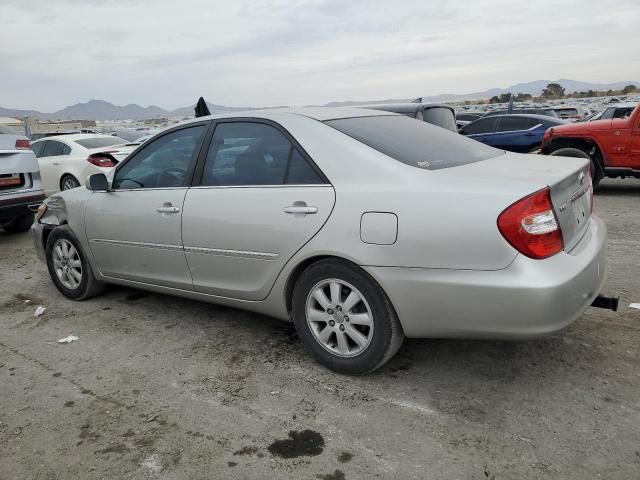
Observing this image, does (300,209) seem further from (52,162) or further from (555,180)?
(52,162)

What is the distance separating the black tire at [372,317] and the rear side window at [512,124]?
37.9ft

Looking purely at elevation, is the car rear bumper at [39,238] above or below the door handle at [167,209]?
below

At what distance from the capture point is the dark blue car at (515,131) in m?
13.0

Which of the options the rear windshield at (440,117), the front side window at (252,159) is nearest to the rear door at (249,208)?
the front side window at (252,159)

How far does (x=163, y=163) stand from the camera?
13.5 ft

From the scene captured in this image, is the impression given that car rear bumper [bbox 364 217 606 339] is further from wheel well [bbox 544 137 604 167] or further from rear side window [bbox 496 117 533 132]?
rear side window [bbox 496 117 533 132]

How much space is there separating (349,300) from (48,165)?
411 inches

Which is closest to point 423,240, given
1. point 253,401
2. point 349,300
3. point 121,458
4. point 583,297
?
point 349,300

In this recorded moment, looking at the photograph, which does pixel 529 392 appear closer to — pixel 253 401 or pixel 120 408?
pixel 253 401

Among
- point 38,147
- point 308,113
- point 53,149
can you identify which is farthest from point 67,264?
point 38,147

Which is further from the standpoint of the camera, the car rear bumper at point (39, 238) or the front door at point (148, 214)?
the car rear bumper at point (39, 238)

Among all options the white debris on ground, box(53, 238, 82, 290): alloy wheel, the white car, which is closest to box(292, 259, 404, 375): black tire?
the white debris on ground

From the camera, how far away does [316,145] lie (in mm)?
3260

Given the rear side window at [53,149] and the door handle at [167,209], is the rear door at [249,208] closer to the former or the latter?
the door handle at [167,209]
